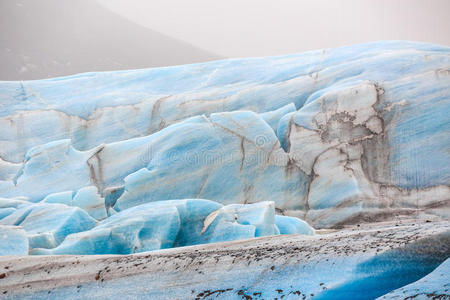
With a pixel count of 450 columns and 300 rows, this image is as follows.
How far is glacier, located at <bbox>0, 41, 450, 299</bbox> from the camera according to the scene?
686 centimetres

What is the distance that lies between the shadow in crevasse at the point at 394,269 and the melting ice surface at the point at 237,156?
3.23m

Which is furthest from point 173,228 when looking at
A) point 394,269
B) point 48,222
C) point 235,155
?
point 394,269

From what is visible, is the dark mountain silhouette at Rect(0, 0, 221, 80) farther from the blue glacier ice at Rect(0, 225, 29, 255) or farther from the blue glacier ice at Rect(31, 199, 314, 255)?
the blue glacier ice at Rect(31, 199, 314, 255)

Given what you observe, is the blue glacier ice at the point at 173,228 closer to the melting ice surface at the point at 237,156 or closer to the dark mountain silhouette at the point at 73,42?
the melting ice surface at the point at 237,156

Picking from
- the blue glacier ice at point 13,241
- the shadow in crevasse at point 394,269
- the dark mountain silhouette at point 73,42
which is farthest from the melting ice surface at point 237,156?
the dark mountain silhouette at point 73,42

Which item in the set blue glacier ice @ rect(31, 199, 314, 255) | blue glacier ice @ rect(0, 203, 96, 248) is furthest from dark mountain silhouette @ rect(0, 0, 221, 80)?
blue glacier ice @ rect(31, 199, 314, 255)

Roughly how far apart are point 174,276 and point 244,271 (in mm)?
629

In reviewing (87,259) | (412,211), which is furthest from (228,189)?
(87,259)

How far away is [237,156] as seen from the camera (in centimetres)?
900

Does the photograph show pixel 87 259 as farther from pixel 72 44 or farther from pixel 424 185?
pixel 72 44

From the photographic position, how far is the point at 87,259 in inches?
174

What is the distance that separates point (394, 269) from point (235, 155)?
5.96 metres

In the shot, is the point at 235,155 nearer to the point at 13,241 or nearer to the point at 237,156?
the point at 237,156

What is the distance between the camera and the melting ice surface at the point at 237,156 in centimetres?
692
